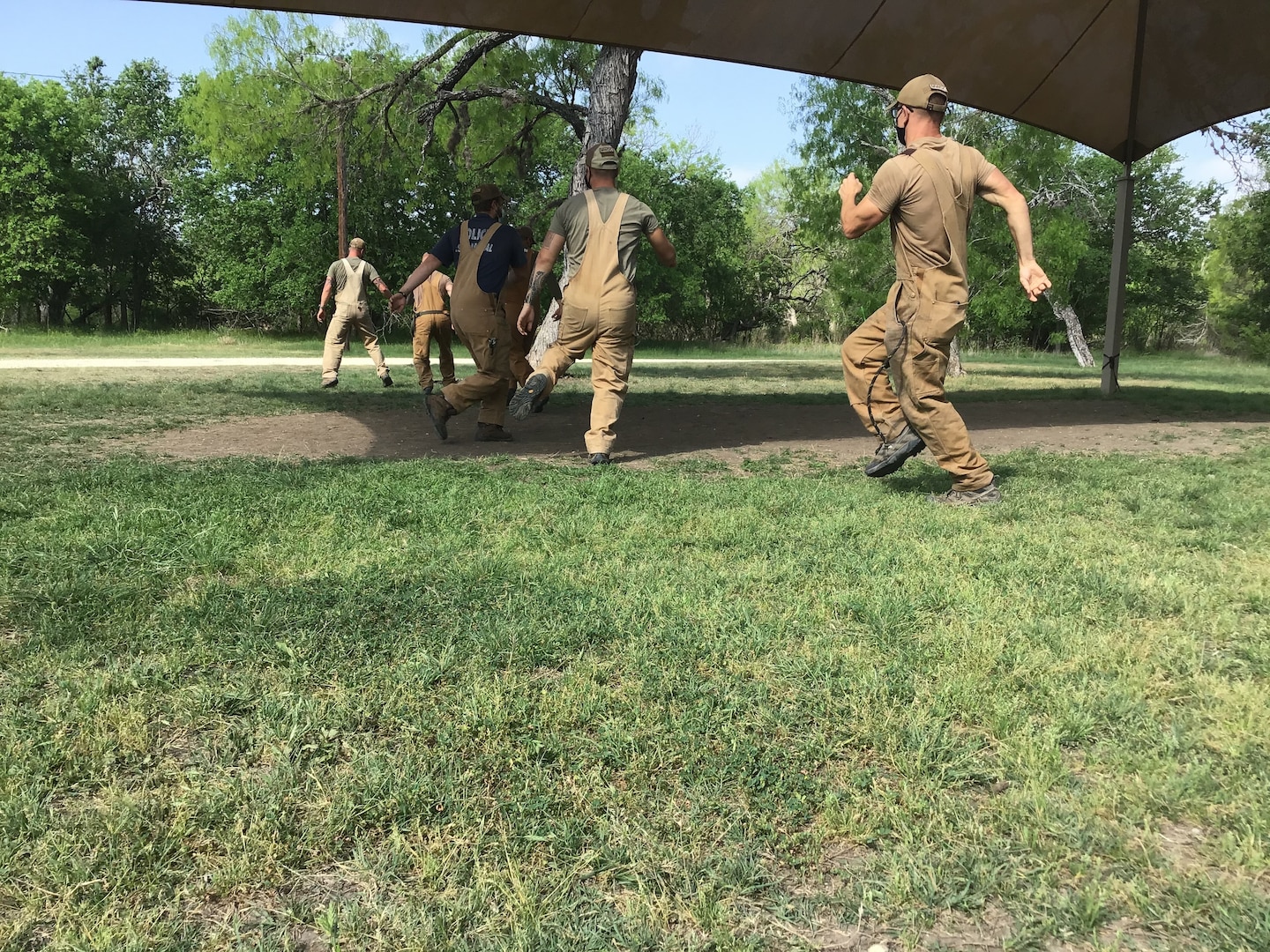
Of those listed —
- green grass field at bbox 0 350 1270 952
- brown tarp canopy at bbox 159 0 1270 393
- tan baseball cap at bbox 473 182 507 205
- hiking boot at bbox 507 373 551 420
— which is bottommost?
green grass field at bbox 0 350 1270 952

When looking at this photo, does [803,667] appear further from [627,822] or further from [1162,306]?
[1162,306]

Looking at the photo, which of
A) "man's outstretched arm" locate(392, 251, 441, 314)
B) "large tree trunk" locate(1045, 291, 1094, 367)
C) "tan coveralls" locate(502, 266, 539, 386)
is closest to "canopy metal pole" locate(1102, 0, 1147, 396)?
"tan coveralls" locate(502, 266, 539, 386)

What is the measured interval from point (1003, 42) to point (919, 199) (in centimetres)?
649

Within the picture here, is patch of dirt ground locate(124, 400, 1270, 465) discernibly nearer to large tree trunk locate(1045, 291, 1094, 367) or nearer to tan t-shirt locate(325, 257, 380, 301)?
tan t-shirt locate(325, 257, 380, 301)

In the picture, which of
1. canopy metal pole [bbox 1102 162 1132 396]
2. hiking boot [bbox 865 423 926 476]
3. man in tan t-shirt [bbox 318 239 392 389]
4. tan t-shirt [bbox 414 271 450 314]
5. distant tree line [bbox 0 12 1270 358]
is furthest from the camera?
→ distant tree line [bbox 0 12 1270 358]

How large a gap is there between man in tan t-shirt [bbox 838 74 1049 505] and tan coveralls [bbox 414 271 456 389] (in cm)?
726

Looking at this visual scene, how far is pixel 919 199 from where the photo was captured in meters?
5.54

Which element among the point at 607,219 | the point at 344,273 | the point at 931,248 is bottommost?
the point at 931,248

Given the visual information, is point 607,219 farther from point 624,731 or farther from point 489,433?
point 624,731

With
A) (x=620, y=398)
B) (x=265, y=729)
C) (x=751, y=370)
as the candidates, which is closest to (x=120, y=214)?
(x=751, y=370)

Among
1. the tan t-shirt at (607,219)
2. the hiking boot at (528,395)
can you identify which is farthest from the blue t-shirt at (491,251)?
the hiking boot at (528,395)

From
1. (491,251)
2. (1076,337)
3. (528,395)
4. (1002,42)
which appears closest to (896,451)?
(528,395)

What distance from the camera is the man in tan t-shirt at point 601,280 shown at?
23.7 ft

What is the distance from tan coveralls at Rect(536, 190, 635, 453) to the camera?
23.7 ft
